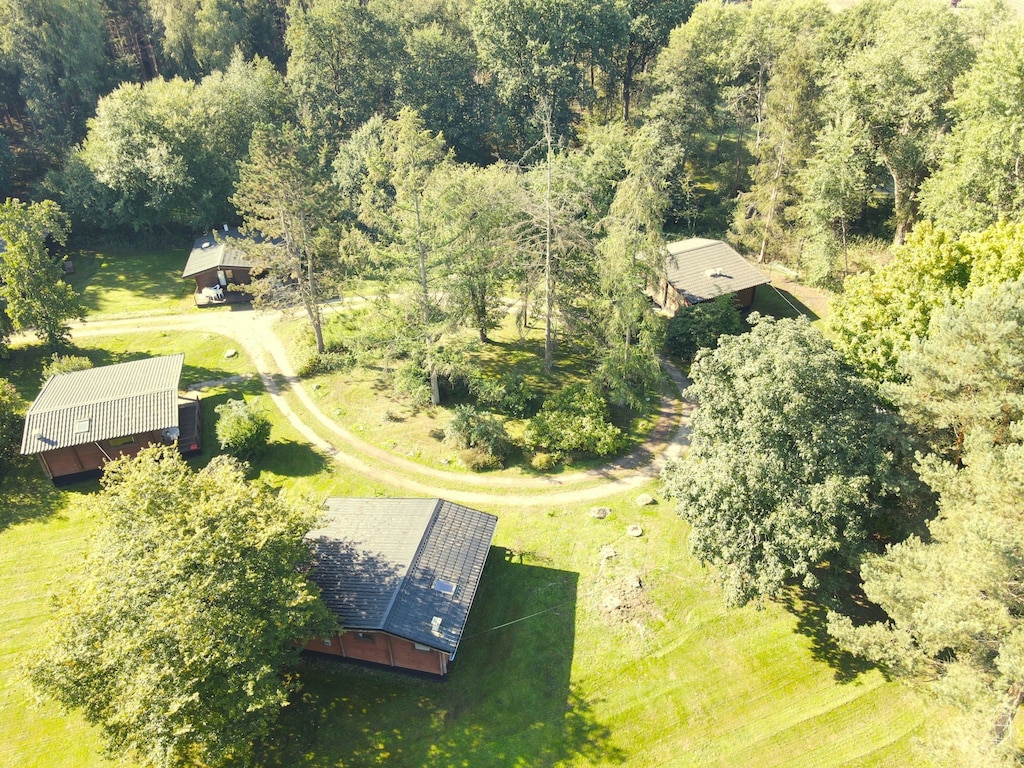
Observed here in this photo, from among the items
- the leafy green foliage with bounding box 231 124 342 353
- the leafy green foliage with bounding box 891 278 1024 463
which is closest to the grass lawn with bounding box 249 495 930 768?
the leafy green foliage with bounding box 891 278 1024 463

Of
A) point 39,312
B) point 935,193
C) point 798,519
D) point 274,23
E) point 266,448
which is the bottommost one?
point 266,448

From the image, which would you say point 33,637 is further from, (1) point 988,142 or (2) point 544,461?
(1) point 988,142

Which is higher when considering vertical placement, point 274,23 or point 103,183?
point 274,23

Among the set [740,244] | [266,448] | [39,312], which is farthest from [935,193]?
[39,312]

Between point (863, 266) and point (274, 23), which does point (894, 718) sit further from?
point (274, 23)

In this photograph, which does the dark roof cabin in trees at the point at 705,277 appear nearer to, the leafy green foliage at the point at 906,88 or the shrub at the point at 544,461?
the leafy green foliage at the point at 906,88

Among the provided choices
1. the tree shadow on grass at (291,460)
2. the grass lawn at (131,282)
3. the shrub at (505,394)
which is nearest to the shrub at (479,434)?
the shrub at (505,394)
